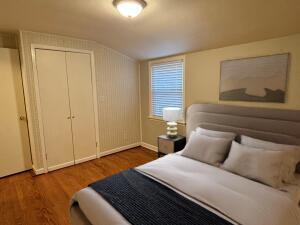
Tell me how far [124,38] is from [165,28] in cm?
86

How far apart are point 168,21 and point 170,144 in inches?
75.7

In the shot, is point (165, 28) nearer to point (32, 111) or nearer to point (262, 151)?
point (262, 151)

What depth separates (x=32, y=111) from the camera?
296 cm

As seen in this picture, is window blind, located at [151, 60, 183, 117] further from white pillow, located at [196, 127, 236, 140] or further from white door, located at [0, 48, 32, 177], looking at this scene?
white door, located at [0, 48, 32, 177]

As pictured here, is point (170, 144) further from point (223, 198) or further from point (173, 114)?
point (223, 198)

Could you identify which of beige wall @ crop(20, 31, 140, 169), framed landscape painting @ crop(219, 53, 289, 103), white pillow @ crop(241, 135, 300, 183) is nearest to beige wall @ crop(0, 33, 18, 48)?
beige wall @ crop(20, 31, 140, 169)

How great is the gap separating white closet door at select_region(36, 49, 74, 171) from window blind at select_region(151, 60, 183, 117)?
175 cm

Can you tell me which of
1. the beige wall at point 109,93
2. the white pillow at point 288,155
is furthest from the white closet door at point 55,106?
the white pillow at point 288,155

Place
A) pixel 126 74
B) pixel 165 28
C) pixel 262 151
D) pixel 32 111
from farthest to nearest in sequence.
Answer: pixel 126 74 → pixel 32 111 → pixel 165 28 → pixel 262 151

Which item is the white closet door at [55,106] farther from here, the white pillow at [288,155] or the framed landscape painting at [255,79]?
the white pillow at [288,155]

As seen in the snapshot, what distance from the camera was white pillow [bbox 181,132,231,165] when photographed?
2230 millimetres

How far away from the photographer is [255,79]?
97.0 inches

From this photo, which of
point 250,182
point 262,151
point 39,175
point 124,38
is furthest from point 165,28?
point 39,175

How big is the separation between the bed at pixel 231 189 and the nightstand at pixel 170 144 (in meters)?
0.64
